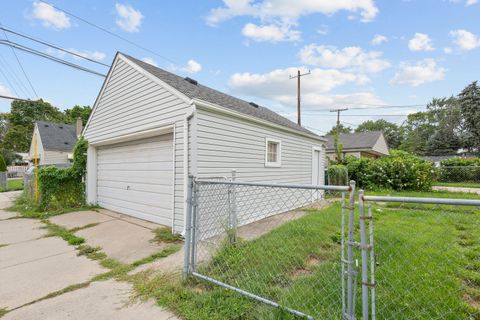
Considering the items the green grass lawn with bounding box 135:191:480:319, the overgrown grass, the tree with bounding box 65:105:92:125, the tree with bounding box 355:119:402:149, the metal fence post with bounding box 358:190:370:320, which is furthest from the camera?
the tree with bounding box 355:119:402:149

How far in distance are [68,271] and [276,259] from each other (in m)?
3.05

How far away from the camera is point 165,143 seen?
5.90m

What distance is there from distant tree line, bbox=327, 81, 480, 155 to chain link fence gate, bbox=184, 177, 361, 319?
1370 inches

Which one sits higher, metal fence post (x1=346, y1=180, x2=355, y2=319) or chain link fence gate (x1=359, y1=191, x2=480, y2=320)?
metal fence post (x1=346, y1=180, x2=355, y2=319)

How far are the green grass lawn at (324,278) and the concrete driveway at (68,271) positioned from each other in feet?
1.20

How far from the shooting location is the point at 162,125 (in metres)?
5.59

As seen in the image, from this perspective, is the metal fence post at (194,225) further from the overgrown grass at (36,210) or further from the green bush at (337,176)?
the green bush at (337,176)

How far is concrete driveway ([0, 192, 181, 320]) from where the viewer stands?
2.55m

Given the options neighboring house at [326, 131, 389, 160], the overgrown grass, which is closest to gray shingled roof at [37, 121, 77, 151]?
the overgrown grass

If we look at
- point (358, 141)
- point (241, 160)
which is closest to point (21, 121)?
point (241, 160)

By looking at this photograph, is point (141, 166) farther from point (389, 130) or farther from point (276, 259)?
point (389, 130)

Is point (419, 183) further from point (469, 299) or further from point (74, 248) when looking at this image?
point (74, 248)

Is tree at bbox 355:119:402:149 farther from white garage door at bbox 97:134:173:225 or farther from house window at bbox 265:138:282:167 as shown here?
white garage door at bbox 97:134:173:225

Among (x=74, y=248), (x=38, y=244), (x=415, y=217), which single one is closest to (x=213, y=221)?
(x=74, y=248)
